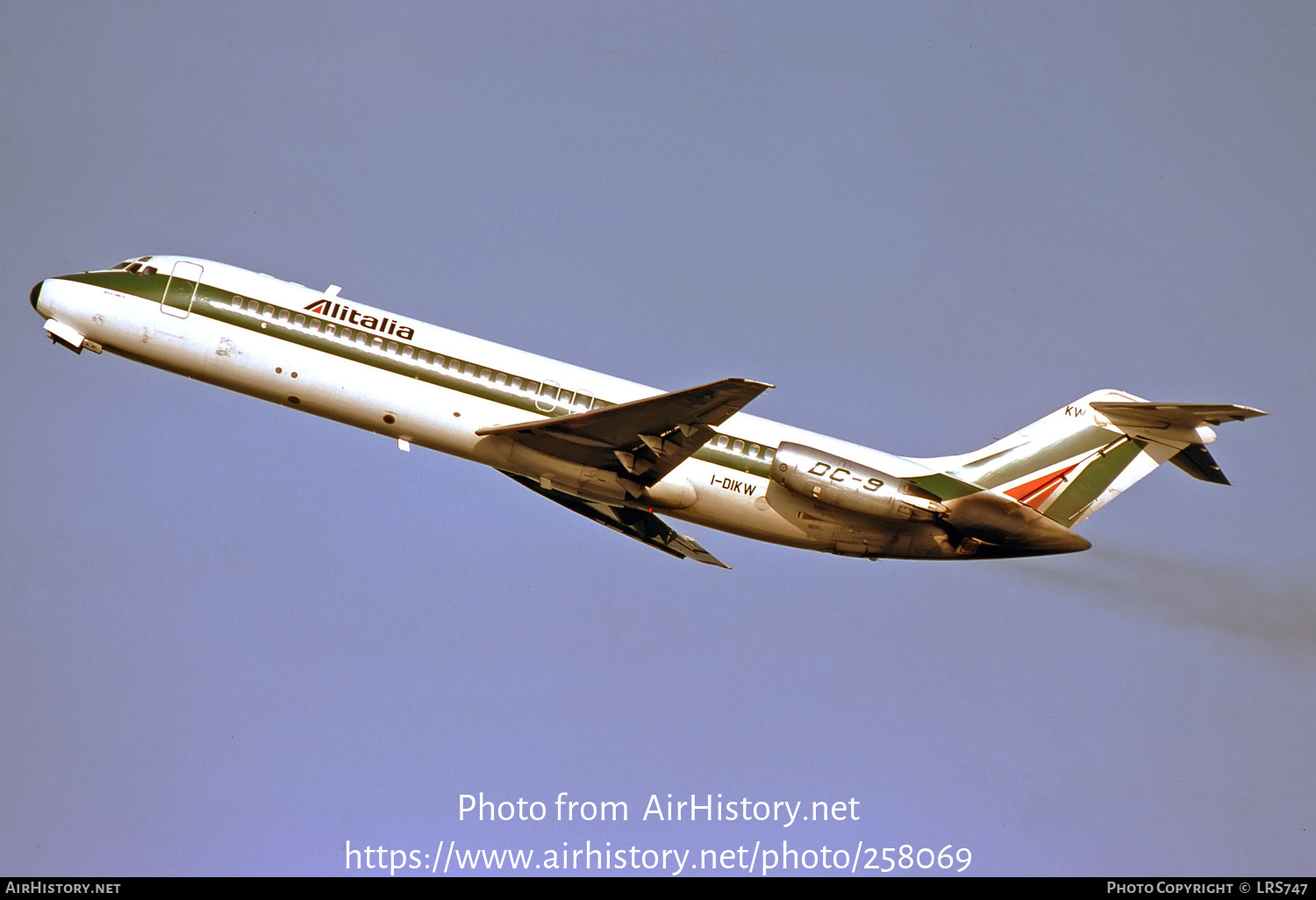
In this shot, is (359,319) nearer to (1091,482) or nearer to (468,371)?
(468,371)

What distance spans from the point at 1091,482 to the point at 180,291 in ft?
62.5

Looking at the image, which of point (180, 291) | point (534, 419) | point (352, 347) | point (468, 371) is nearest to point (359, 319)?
point (352, 347)

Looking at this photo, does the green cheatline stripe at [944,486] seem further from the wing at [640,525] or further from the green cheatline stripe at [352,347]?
the wing at [640,525]

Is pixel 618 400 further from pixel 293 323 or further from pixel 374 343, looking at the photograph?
pixel 293 323

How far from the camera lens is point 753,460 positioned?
27.4 metres

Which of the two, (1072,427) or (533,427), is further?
(1072,427)

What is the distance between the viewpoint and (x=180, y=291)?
2775 centimetres

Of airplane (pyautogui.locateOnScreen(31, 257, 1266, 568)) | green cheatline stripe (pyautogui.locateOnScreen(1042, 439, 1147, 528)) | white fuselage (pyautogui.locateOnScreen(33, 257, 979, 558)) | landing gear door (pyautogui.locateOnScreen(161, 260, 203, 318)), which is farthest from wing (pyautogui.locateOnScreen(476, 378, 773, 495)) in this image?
green cheatline stripe (pyautogui.locateOnScreen(1042, 439, 1147, 528))

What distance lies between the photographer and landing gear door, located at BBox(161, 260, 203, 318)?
90.7ft

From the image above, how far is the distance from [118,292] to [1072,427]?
65.0 feet

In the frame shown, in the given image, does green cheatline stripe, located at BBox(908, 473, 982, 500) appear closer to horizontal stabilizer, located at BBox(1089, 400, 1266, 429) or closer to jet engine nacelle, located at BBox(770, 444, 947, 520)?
jet engine nacelle, located at BBox(770, 444, 947, 520)

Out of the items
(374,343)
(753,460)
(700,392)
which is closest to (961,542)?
(753,460)

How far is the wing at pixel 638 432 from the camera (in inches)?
999

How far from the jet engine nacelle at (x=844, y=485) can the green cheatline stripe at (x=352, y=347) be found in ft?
2.22
